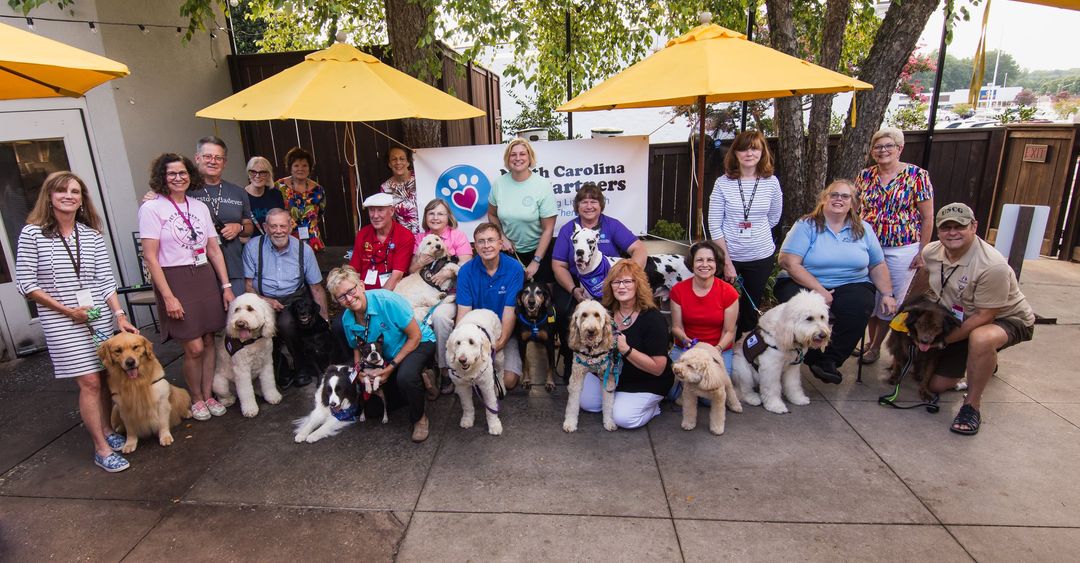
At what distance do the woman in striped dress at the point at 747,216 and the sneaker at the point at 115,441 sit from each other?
4.83m

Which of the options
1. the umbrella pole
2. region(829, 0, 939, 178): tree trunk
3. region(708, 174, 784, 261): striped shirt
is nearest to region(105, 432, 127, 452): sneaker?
region(708, 174, 784, 261): striped shirt

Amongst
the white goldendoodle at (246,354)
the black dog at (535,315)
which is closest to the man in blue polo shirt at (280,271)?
the white goldendoodle at (246,354)

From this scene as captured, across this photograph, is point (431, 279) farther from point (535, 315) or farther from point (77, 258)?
point (77, 258)

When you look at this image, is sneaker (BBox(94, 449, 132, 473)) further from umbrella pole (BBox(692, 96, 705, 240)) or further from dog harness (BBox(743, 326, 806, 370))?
umbrella pole (BBox(692, 96, 705, 240))

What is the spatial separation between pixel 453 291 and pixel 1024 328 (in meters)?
4.47

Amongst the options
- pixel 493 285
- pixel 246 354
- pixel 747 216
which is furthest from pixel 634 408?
pixel 246 354

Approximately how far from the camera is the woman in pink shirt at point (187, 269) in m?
4.04

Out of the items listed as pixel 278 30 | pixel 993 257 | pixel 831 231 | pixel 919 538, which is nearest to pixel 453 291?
pixel 831 231

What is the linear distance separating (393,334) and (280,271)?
1.44 metres

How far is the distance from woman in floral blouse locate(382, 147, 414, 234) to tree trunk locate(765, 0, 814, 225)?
4.48 meters

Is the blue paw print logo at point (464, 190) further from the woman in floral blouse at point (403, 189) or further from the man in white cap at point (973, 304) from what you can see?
the man in white cap at point (973, 304)

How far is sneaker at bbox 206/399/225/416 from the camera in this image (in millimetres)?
4477

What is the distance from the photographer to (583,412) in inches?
173

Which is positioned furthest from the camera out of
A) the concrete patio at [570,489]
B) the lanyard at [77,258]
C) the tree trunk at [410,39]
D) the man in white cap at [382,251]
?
the tree trunk at [410,39]
